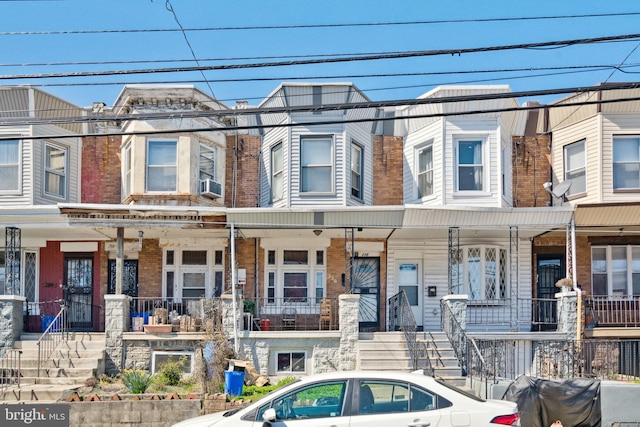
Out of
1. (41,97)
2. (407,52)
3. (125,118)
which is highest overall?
(41,97)

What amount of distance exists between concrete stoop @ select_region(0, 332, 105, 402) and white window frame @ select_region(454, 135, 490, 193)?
10646 mm

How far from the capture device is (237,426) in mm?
8633

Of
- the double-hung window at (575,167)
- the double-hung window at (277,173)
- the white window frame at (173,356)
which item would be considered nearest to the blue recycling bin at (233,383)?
the white window frame at (173,356)

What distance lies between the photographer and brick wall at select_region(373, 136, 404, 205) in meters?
20.7

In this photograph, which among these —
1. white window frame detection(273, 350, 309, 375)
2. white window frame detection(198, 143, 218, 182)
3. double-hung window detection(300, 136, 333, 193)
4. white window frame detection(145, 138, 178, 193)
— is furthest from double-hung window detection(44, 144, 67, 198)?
white window frame detection(273, 350, 309, 375)

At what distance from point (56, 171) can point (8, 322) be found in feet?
16.9

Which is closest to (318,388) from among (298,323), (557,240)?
(298,323)

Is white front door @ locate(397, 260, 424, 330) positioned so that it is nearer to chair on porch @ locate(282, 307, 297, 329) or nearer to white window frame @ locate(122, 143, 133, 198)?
chair on porch @ locate(282, 307, 297, 329)

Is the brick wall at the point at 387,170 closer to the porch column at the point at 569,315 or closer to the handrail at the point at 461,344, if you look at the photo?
the handrail at the point at 461,344

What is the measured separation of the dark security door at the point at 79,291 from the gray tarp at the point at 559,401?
514 inches

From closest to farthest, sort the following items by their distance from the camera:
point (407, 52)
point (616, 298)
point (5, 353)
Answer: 1. point (407, 52)
2. point (5, 353)
3. point (616, 298)

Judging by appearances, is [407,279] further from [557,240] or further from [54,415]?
[54,415]

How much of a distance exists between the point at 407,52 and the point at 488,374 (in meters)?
7.21

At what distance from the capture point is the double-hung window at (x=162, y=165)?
1941cm
